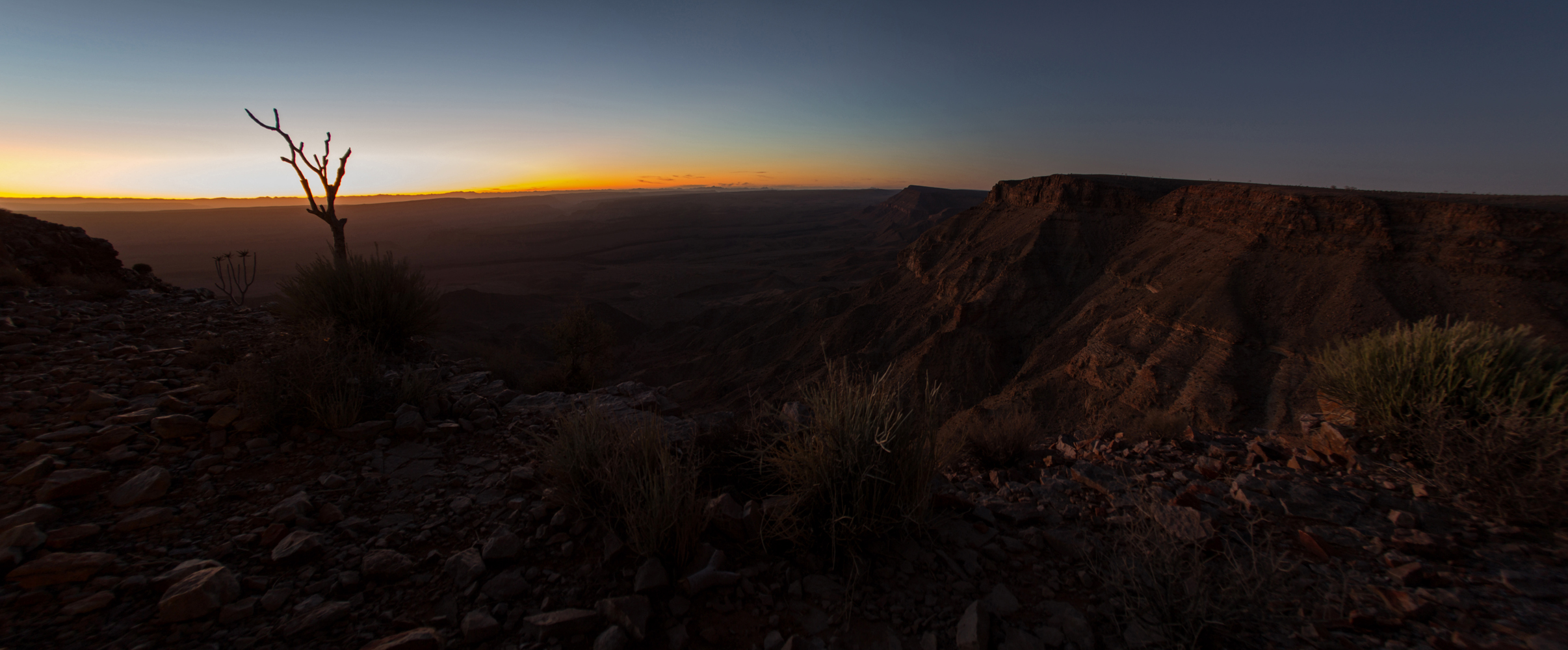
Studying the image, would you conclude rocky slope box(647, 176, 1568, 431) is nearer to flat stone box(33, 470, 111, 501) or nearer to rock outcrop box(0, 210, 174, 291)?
flat stone box(33, 470, 111, 501)

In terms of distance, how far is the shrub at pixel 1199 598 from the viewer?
1.98m

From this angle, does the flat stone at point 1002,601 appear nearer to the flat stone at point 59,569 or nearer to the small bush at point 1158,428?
the small bush at point 1158,428

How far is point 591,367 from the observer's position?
19844mm

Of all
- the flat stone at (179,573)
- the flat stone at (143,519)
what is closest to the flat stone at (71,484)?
the flat stone at (143,519)

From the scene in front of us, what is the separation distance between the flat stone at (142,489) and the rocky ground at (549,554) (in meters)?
0.01

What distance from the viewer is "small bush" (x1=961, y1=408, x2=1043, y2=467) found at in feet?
15.1

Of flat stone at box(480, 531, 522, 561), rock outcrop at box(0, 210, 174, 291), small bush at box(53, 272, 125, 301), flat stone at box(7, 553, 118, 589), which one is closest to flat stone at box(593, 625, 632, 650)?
flat stone at box(480, 531, 522, 561)

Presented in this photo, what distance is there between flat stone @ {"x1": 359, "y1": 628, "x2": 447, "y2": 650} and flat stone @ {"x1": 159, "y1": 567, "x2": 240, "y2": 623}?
2.14 ft

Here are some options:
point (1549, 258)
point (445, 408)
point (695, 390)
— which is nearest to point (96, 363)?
point (445, 408)

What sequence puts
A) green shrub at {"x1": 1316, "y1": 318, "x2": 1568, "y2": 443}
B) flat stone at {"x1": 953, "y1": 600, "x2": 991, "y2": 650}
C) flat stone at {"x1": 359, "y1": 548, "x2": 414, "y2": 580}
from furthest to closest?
1. green shrub at {"x1": 1316, "y1": 318, "x2": 1568, "y2": 443}
2. flat stone at {"x1": 359, "y1": 548, "x2": 414, "y2": 580}
3. flat stone at {"x1": 953, "y1": 600, "x2": 991, "y2": 650}

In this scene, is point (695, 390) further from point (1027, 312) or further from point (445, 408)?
point (445, 408)

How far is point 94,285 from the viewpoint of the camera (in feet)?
23.1

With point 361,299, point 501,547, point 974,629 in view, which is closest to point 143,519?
point 501,547

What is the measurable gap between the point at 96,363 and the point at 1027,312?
2120cm
